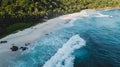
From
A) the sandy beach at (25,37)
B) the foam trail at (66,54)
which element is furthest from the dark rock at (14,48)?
the foam trail at (66,54)

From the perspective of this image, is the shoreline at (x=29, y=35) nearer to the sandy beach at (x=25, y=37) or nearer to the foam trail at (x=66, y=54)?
the sandy beach at (x=25, y=37)

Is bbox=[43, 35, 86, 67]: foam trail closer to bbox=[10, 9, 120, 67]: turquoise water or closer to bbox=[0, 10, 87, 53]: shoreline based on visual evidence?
bbox=[10, 9, 120, 67]: turquoise water

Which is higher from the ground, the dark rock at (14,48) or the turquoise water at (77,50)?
the dark rock at (14,48)

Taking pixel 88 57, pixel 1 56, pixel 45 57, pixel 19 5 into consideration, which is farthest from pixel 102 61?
pixel 19 5

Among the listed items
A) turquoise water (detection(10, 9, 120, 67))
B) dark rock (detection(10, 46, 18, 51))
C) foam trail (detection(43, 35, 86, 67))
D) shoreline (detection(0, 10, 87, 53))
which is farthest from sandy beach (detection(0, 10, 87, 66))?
foam trail (detection(43, 35, 86, 67))

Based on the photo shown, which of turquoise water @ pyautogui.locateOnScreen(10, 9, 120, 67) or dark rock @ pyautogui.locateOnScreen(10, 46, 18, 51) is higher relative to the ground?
dark rock @ pyautogui.locateOnScreen(10, 46, 18, 51)

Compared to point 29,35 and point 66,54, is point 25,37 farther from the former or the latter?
point 66,54

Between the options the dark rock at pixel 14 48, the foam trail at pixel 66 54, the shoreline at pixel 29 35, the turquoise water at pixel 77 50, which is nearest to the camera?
the foam trail at pixel 66 54

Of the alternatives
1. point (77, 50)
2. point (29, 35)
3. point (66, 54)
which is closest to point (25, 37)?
point (29, 35)
